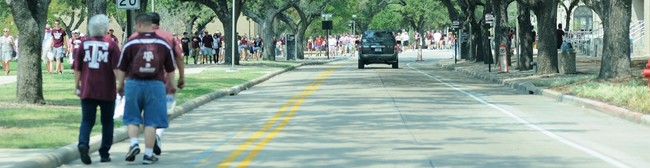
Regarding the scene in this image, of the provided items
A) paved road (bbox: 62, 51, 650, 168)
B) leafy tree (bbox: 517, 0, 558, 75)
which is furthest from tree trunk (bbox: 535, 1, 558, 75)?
paved road (bbox: 62, 51, 650, 168)

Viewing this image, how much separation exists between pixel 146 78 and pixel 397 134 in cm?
538

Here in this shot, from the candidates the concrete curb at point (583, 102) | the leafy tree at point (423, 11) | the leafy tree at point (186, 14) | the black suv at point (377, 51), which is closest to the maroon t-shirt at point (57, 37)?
the concrete curb at point (583, 102)

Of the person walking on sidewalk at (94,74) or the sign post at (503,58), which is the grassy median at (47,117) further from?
the sign post at (503,58)

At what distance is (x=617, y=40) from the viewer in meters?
30.5

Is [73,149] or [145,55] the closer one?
[145,55]

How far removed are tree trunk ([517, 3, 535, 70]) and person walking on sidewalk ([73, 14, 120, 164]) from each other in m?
29.2

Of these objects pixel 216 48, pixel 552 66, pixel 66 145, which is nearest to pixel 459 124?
pixel 66 145

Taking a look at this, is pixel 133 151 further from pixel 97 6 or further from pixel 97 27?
pixel 97 6

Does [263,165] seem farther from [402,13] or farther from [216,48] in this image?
[402,13]

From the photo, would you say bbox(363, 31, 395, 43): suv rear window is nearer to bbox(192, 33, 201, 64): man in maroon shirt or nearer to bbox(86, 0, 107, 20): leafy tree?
bbox(192, 33, 201, 64): man in maroon shirt

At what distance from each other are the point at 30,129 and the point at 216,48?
45.3m

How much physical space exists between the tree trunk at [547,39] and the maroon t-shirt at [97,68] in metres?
26.3

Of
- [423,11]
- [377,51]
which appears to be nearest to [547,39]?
[377,51]

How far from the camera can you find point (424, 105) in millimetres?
25797
